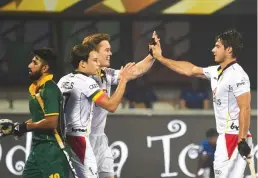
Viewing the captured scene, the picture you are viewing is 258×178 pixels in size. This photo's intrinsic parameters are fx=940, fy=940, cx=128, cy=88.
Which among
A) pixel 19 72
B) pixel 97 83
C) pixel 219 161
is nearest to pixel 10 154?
pixel 19 72

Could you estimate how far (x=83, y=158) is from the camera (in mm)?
7672

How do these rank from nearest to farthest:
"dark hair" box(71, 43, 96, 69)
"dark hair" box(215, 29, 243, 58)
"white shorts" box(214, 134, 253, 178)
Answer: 1. "dark hair" box(71, 43, 96, 69)
2. "white shorts" box(214, 134, 253, 178)
3. "dark hair" box(215, 29, 243, 58)

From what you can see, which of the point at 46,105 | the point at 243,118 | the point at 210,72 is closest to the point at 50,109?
the point at 46,105

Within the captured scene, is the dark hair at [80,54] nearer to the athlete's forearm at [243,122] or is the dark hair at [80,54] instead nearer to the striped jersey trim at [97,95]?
the striped jersey trim at [97,95]

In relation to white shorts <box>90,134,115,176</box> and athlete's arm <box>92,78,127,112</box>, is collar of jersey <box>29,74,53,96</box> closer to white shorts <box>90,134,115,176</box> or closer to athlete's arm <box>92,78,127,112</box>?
athlete's arm <box>92,78,127,112</box>

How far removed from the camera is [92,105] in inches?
308

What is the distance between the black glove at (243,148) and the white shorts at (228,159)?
9.4 inches

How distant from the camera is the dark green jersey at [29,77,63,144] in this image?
7266mm

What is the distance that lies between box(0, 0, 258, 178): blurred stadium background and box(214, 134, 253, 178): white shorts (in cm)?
337

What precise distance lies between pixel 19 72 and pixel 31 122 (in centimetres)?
408

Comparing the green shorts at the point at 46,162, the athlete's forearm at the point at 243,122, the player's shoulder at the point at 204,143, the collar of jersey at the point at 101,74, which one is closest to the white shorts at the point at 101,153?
the collar of jersey at the point at 101,74

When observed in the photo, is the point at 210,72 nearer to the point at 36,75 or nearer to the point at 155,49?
the point at 155,49

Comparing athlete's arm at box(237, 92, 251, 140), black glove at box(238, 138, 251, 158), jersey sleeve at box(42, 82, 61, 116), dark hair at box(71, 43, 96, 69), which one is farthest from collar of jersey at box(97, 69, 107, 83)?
black glove at box(238, 138, 251, 158)

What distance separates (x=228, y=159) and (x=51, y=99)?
1.64 meters
